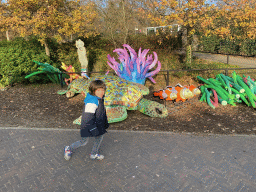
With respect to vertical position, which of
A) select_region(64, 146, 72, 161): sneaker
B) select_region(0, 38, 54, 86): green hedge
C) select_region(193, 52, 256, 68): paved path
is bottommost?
select_region(64, 146, 72, 161): sneaker

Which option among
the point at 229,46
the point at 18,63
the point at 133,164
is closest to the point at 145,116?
the point at 133,164

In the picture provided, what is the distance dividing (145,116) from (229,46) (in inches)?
601

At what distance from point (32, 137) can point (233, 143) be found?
452 cm

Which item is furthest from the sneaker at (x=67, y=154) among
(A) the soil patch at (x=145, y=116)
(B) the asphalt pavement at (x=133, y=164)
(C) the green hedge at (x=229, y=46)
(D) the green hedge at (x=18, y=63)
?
(C) the green hedge at (x=229, y=46)

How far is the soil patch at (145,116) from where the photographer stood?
524 centimetres

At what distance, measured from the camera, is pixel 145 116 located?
605 cm

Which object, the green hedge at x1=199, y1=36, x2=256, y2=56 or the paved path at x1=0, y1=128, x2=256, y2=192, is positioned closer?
the paved path at x1=0, y1=128, x2=256, y2=192

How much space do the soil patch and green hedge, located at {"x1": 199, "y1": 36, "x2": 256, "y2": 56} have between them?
11.9m

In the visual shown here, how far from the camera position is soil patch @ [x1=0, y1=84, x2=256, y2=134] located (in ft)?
17.2

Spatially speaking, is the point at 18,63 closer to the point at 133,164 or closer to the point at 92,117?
the point at 92,117

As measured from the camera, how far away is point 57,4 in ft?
32.0

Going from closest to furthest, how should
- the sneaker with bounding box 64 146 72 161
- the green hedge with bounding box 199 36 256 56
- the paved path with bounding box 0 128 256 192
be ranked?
the paved path with bounding box 0 128 256 192
the sneaker with bounding box 64 146 72 161
the green hedge with bounding box 199 36 256 56

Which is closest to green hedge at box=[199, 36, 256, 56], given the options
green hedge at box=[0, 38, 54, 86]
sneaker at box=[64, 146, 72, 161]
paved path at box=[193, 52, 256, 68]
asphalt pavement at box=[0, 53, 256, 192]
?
paved path at box=[193, 52, 256, 68]

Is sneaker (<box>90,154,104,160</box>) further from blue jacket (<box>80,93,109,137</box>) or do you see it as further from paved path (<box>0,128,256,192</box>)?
blue jacket (<box>80,93,109,137</box>)
